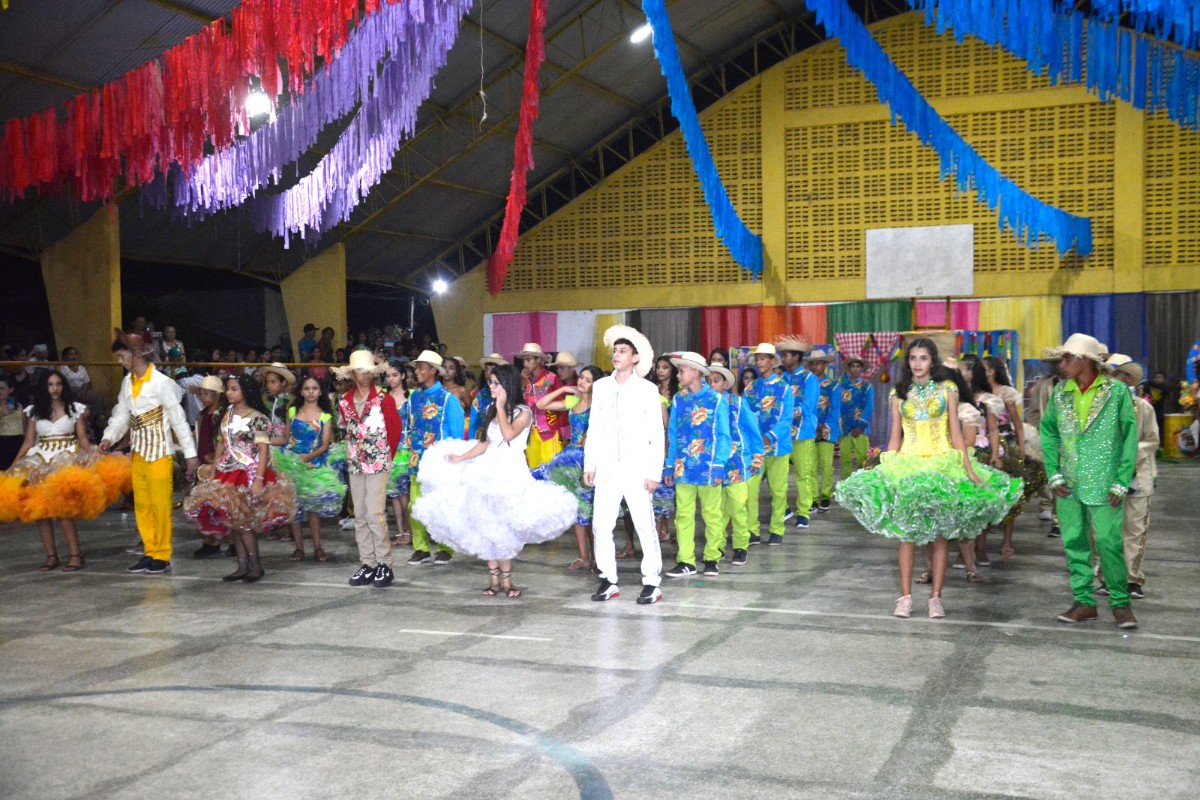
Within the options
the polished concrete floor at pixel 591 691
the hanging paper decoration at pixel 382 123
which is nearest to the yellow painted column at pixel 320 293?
the hanging paper decoration at pixel 382 123

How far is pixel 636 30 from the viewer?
61.4ft

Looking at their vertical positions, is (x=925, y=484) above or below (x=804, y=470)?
above

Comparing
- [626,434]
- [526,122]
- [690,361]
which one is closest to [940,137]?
[526,122]

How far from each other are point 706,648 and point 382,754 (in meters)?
2.10

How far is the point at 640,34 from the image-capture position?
60.7ft

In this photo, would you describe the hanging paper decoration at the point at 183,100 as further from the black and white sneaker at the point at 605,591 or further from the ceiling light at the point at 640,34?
the ceiling light at the point at 640,34

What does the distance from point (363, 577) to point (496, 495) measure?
55.2 inches

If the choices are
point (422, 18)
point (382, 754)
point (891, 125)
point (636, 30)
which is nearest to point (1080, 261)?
point (891, 125)

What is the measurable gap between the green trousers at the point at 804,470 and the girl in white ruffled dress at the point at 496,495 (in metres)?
4.33

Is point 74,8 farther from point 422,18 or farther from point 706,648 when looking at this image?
point 706,648

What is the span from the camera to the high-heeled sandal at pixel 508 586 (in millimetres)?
7371

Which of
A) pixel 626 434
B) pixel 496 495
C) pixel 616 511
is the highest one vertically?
pixel 626 434

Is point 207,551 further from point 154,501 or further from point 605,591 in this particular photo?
point 605,591

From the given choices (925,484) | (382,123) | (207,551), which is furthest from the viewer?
(382,123)
